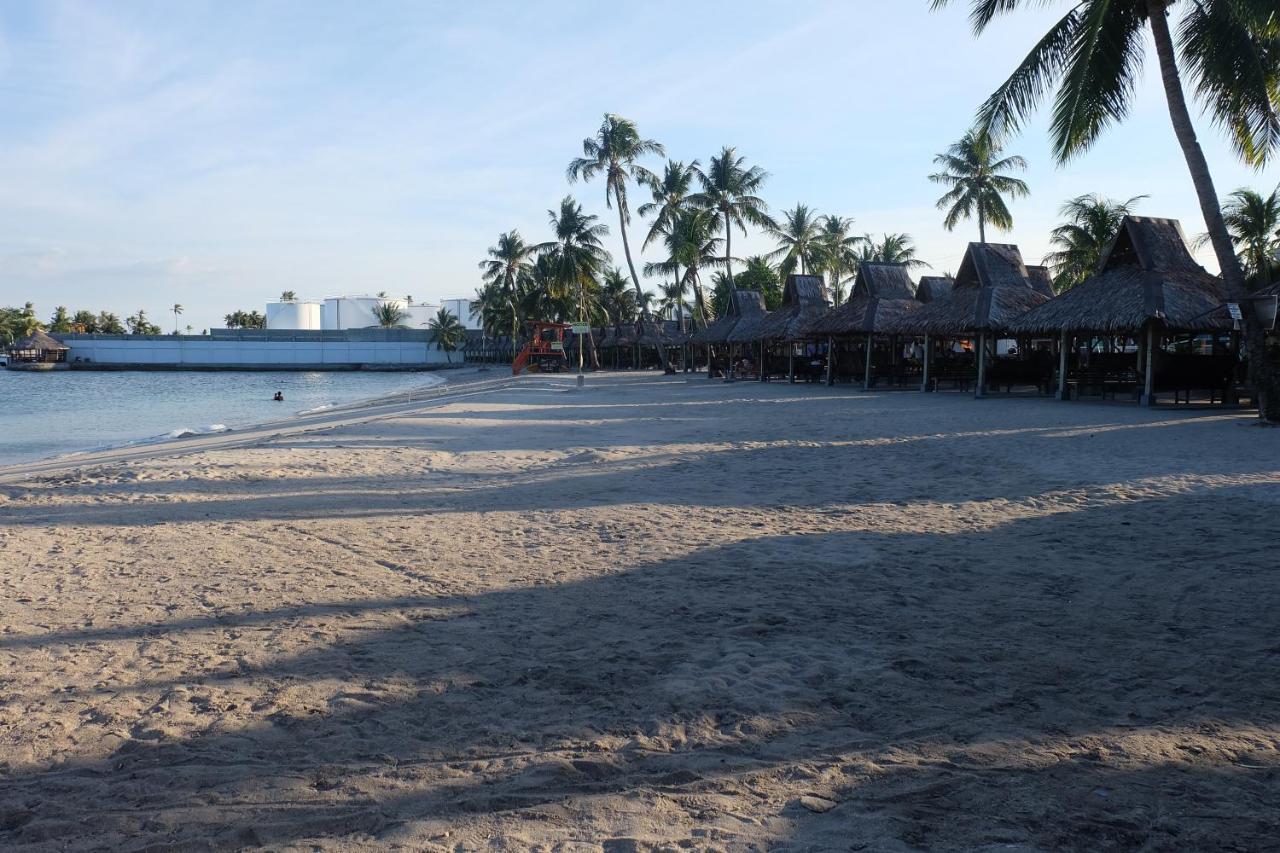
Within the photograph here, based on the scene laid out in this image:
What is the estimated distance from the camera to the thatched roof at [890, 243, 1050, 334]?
856 inches

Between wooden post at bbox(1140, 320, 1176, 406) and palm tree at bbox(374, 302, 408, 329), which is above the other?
palm tree at bbox(374, 302, 408, 329)

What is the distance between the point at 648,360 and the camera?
62.6 metres

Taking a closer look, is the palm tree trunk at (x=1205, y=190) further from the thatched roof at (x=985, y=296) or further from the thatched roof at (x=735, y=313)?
the thatched roof at (x=735, y=313)

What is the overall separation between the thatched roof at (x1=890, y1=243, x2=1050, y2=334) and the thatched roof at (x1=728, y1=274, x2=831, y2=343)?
21.1 ft

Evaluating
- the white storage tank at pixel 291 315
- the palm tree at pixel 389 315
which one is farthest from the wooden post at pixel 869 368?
the white storage tank at pixel 291 315

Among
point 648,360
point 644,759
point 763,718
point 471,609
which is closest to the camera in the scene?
point 644,759

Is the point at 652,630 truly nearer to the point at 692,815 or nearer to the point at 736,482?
the point at 692,815

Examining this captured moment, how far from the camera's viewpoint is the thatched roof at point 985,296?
21750 millimetres

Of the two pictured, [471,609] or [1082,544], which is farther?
[1082,544]

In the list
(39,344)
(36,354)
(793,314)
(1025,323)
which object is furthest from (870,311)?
(36,354)

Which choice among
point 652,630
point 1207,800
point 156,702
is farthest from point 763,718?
point 156,702

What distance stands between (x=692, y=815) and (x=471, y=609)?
2386 mm

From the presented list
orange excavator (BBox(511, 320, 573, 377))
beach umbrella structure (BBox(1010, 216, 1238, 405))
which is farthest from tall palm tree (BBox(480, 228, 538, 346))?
→ beach umbrella structure (BBox(1010, 216, 1238, 405))

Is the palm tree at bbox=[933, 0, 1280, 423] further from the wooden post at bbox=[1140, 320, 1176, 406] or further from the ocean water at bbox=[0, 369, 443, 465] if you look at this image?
the ocean water at bbox=[0, 369, 443, 465]
